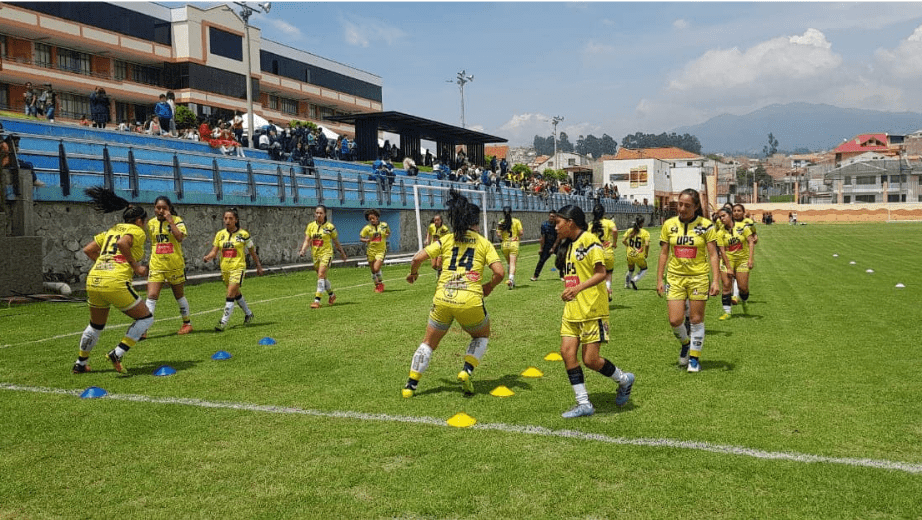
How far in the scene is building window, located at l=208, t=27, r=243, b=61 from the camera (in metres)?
56.4

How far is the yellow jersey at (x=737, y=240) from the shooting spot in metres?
12.9

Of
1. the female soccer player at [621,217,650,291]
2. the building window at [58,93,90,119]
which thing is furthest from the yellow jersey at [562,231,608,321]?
the building window at [58,93,90,119]

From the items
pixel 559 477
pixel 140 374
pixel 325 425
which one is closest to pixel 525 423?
pixel 559 477

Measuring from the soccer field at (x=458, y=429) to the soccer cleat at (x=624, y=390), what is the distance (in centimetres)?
14

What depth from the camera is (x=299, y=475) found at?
5031 millimetres

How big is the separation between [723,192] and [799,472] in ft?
572

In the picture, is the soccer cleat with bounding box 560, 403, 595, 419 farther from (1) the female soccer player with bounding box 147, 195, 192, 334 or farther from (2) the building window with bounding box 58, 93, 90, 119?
(2) the building window with bounding box 58, 93, 90, 119

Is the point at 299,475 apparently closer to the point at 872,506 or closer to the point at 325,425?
the point at 325,425

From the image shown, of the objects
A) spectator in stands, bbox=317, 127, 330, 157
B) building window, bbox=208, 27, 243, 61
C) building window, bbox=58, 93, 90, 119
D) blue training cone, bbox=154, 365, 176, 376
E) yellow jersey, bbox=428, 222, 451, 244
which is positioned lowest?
blue training cone, bbox=154, 365, 176, 376

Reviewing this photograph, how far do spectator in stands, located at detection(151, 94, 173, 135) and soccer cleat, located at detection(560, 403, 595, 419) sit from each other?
2436cm


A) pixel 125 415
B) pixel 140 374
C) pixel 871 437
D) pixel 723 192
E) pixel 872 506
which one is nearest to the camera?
pixel 872 506

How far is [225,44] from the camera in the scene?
57.9 m

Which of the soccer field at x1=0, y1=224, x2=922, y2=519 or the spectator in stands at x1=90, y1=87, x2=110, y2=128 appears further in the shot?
the spectator in stands at x1=90, y1=87, x2=110, y2=128

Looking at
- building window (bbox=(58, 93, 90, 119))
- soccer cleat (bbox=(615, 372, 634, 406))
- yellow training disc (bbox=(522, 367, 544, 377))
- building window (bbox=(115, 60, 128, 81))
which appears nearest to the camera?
soccer cleat (bbox=(615, 372, 634, 406))
